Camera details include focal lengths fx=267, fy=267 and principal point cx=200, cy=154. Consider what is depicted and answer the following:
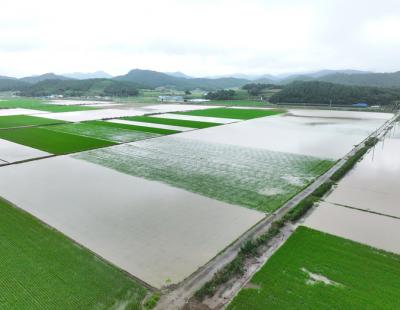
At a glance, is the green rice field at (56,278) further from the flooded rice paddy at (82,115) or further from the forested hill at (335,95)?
the forested hill at (335,95)

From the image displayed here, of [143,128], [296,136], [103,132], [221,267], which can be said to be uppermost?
[143,128]

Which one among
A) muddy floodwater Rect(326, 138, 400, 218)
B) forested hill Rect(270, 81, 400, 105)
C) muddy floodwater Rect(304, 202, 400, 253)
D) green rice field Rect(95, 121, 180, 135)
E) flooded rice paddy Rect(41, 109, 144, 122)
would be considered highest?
forested hill Rect(270, 81, 400, 105)

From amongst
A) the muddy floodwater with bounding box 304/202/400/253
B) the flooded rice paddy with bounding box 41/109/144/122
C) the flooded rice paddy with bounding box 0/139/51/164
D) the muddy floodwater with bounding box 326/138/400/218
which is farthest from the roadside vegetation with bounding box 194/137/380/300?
the flooded rice paddy with bounding box 41/109/144/122

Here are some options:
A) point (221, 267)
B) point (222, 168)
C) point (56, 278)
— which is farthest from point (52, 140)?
point (221, 267)

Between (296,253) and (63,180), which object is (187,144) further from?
(296,253)

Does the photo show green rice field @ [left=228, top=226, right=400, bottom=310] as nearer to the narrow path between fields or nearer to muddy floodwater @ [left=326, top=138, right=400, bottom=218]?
the narrow path between fields

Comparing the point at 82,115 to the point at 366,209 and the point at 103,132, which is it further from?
the point at 366,209

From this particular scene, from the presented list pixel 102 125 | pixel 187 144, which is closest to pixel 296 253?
pixel 187 144
